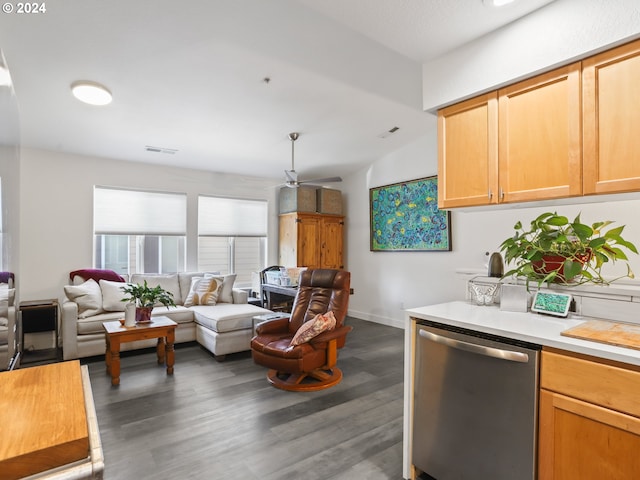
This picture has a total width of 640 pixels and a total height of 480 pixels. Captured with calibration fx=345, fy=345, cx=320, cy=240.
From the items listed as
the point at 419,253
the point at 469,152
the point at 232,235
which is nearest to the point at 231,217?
the point at 232,235

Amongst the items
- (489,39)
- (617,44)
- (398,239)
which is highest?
(489,39)

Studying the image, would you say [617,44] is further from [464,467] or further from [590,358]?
[464,467]

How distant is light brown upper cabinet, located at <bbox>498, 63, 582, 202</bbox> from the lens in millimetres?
1797

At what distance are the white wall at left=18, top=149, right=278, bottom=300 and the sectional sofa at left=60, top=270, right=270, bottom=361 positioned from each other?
13.3 inches

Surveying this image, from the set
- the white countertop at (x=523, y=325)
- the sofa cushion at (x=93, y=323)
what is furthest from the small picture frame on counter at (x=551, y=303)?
the sofa cushion at (x=93, y=323)

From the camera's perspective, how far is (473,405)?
1.65 m

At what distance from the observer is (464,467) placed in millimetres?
1685

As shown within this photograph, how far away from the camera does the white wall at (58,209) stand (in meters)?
4.36

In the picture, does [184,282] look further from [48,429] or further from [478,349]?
[48,429]

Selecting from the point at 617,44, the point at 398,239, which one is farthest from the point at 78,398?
the point at 398,239

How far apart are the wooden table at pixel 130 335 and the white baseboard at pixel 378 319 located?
137 inches

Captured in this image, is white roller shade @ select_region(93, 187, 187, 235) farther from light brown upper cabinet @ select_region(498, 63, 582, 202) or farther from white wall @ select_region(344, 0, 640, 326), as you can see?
light brown upper cabinet @ select_region(498, 63, 582, 202)

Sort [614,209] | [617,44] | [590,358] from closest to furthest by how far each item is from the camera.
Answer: [590,358]
[617,44]
[614,209]

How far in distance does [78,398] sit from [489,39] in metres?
2.61
